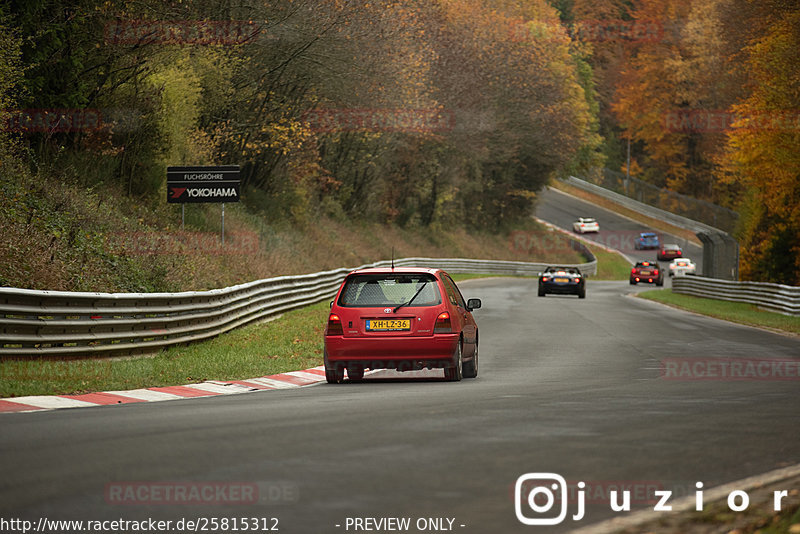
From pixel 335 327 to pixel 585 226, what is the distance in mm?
81858

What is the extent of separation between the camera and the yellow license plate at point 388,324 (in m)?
13.6

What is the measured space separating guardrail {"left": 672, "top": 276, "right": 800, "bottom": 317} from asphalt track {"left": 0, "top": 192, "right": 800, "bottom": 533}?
20.8m

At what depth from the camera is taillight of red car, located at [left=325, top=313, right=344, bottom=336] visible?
13.7m

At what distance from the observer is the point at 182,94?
29.5m

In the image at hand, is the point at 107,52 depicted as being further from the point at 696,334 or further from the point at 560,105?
the point at 560,105

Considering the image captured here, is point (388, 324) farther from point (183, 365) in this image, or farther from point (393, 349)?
point (183, 365)

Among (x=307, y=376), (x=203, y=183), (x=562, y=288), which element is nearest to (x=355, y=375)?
(x=307, y=376)

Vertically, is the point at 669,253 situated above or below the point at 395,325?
below

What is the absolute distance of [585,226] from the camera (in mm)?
93500

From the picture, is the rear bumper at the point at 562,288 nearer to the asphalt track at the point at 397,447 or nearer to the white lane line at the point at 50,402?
the asphalt track at the point at 397,447

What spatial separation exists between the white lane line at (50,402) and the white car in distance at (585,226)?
84.6m
